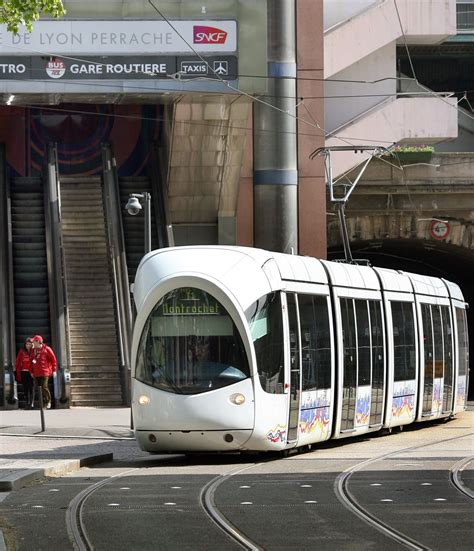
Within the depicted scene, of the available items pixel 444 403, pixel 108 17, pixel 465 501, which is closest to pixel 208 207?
pixel 108 17

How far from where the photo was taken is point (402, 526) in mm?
10469

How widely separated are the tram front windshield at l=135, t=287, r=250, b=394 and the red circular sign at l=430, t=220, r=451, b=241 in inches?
940

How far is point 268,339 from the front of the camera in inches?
666

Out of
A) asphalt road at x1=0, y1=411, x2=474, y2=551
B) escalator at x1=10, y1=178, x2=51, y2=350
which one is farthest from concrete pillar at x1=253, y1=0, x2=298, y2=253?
asphalt road at x1=0, y1=411, x2=474, y2=551

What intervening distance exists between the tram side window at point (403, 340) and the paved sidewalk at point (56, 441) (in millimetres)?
4276

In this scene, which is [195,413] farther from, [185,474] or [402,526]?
[402,526]

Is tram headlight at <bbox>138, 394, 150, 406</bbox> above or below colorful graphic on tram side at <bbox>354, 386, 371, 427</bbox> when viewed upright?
above

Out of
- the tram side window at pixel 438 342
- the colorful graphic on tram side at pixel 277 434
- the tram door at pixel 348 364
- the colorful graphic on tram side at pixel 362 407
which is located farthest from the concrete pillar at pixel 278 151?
the colorful graphic on tram side at pixel 277 434

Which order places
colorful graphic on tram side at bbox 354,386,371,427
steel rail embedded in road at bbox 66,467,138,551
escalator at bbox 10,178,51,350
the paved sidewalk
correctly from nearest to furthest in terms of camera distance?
steel rail embedded in road at bbox 66,467,138,551 → the paved sidewalk → colorful graphic on tram side at bbox 354,386,371,427 → escalator at bbox 10,178,51,350

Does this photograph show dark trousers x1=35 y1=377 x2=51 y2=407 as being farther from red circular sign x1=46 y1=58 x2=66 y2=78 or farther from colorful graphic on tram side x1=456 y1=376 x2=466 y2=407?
colorful graphic on tram side x1=456 y1=376 x2=466 y2=407

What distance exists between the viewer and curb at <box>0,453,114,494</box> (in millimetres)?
13844

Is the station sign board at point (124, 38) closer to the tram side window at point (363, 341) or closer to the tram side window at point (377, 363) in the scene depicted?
the tram side window at point (377, 363)

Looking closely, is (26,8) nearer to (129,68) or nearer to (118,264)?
(129,68)

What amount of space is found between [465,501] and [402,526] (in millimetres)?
1775
